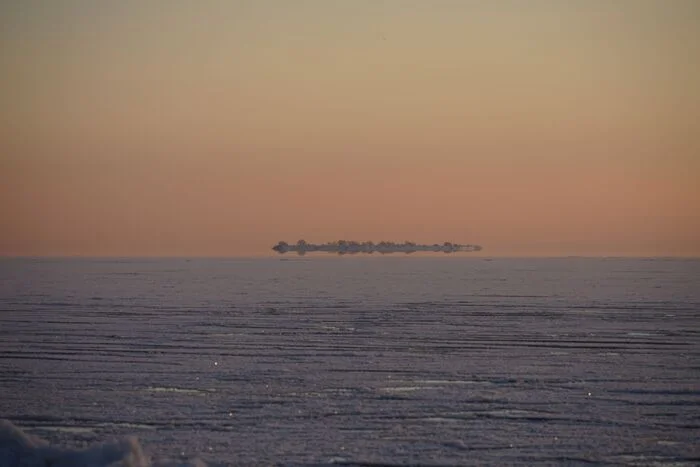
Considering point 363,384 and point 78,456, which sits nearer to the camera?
point 78,456

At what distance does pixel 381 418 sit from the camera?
30.2 feet

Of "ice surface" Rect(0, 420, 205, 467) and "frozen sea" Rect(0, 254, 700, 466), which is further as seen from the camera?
"frozen sea" Rect(0, 254, 700, 466)

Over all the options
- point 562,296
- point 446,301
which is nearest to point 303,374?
point 446,301

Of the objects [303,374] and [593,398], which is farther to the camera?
[303,374]

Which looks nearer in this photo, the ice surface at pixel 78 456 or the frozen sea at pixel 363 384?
the ice surface at pixel 78 456

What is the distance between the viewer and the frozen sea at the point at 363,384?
815cm

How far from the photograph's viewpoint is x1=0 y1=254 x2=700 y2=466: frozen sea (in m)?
8.15

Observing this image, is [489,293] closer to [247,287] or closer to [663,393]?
[247,287]

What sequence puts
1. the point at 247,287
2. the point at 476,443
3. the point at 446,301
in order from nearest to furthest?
the point at 476,443 → the point at 446,301 → the point at 247,287

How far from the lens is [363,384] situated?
1114 centimetres

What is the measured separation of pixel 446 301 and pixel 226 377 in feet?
46.4

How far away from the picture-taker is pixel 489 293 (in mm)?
29453

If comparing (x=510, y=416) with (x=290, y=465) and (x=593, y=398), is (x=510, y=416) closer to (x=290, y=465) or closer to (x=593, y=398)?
(x=593, y=398)

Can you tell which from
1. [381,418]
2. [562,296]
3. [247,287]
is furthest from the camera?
[247,287]
